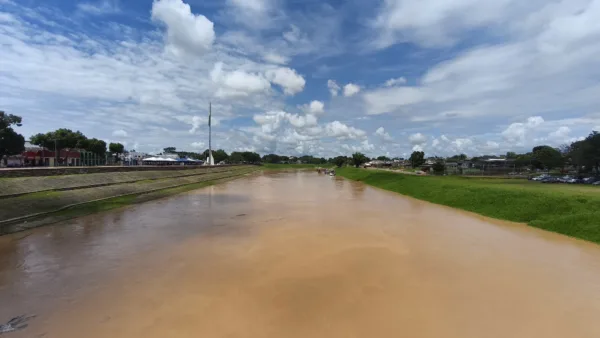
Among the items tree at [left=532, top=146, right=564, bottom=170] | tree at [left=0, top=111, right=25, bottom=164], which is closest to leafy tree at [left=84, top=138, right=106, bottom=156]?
tree at [left=0, top=111, right=25, bottom=164]

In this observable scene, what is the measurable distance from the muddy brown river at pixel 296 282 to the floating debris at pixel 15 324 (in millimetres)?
195

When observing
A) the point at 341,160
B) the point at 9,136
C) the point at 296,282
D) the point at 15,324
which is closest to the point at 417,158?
the point at 341,160

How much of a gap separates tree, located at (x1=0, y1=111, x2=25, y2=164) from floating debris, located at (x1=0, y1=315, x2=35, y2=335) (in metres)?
51.3

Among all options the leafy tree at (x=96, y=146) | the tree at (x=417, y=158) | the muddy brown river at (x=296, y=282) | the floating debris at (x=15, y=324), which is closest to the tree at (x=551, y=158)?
the tree at (x=417, y=158)

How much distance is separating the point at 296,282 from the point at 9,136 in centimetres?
5393

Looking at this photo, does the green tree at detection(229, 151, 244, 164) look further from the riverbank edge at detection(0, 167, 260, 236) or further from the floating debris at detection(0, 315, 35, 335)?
the floating debris at detection(0, 315, 35, 335)

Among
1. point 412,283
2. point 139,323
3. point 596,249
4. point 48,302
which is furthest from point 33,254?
point 596,249

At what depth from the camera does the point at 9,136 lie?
45.6 meters

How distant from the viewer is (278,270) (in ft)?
33.9

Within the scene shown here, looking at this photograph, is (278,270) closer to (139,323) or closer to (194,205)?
(139,323)

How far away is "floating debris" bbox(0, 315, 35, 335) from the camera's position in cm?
633

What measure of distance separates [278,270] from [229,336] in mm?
4126

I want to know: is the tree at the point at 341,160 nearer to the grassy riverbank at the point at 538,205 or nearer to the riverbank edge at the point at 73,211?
the grassy riverbank at the point at 538,205

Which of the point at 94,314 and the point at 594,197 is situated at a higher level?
the point at 594,197
